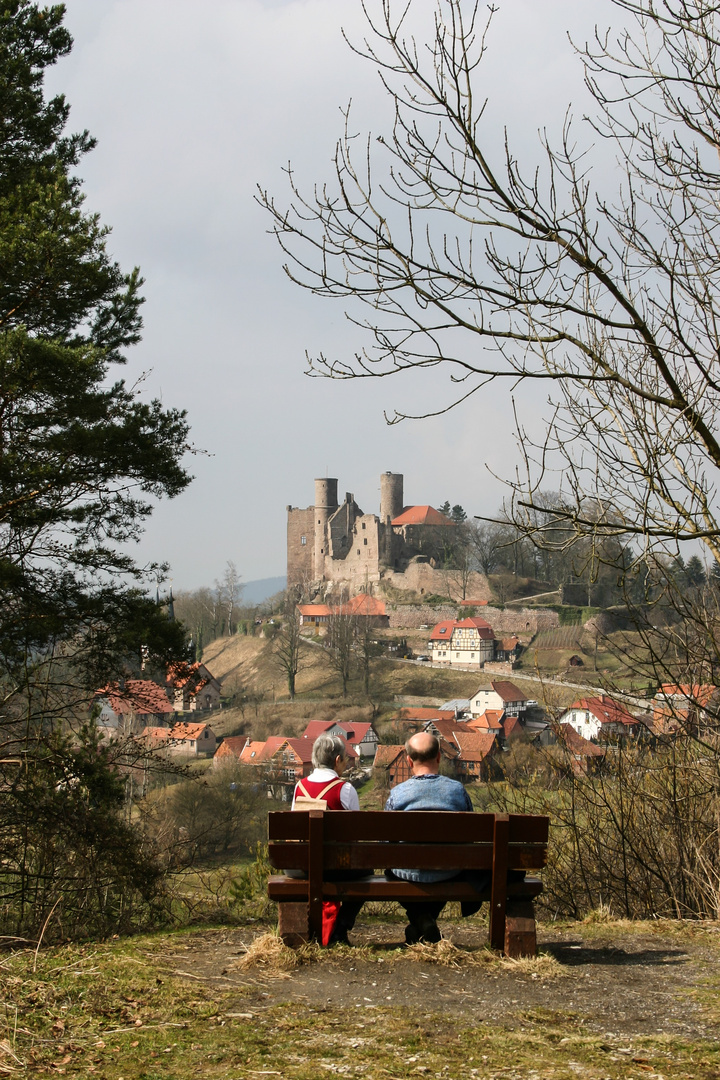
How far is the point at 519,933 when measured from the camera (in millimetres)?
3945

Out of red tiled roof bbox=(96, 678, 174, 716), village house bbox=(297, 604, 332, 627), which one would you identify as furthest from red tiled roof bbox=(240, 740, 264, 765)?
village house bbox=(297, 604, 332, 627)

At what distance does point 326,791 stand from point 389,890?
23.9 inches

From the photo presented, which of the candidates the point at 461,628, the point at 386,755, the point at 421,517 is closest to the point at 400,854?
the point at 386,755

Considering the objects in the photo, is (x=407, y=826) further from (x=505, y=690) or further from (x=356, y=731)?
(x=505, y=690)

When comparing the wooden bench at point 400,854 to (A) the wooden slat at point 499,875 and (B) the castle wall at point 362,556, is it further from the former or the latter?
(B) the castle wall at point 362,556

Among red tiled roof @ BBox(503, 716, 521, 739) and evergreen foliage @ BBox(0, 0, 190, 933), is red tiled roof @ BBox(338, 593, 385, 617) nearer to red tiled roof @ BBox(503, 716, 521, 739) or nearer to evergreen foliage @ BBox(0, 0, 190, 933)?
red tiled roof @ BBox(503, 716, 521, 739)

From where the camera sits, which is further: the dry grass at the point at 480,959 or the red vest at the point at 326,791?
the red vest at the point at 326,791

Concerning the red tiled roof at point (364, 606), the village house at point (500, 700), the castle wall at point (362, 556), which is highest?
the castle wall at point (362, 556)

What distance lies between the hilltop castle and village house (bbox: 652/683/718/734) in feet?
238

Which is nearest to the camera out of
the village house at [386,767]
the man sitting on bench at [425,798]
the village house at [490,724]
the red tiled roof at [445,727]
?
the man sitting on bench at [425,798]

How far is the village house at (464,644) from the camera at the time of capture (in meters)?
64.5

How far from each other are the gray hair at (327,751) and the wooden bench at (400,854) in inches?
22.5

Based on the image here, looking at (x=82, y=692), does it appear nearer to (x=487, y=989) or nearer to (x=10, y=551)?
(x=10, y=551)

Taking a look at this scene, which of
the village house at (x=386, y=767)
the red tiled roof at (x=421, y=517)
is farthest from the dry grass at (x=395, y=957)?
the red tiled roof at (x=421, y=517)
